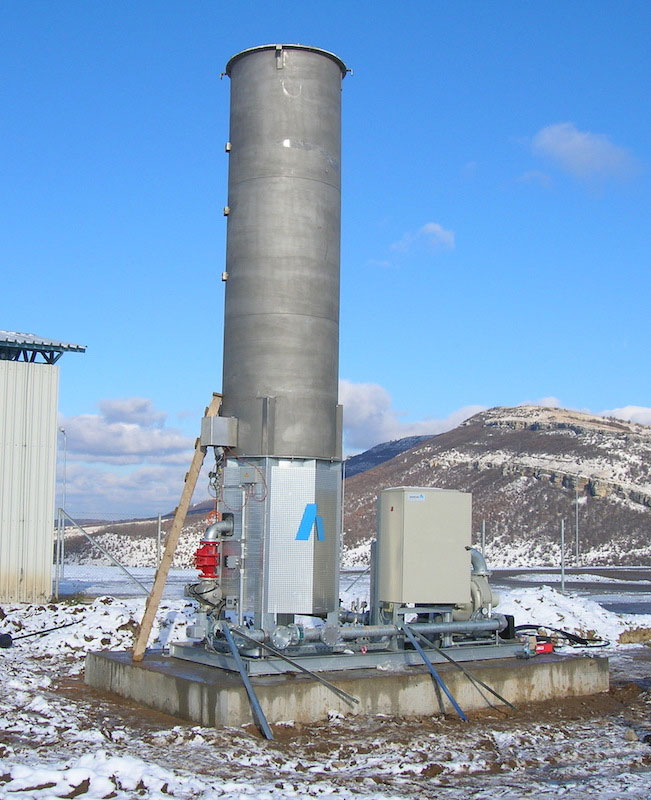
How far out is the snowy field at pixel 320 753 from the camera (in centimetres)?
887

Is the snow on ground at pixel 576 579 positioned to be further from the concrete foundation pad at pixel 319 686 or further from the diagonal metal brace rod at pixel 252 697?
the diagonal metal brace rod at pixel 252 697

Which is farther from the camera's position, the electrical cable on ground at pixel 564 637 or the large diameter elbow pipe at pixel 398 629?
the electrical cable on ground at pixel 564 637

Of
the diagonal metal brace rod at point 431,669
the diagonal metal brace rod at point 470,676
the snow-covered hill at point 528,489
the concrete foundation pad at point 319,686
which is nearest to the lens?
the concrete foundation pad at point 319,686

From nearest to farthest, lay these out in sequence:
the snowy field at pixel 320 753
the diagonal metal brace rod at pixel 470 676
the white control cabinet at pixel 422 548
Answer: the snowy field at pixel 320 753, the diagonal metal brace rod at pixel 470 676, the white control cabinet at pixel 422 548

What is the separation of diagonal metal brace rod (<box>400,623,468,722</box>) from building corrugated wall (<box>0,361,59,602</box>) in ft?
41.3

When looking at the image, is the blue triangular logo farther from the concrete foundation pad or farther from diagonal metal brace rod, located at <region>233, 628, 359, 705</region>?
the concrete foundation pad

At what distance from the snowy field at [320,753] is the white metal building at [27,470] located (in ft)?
28.1

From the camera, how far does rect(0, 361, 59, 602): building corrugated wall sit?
939 inches

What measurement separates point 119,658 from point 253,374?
479 centimetres

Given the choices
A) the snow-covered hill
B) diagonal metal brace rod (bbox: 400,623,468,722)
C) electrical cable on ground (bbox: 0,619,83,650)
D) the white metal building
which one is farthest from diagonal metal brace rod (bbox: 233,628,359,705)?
the snow-covered hill

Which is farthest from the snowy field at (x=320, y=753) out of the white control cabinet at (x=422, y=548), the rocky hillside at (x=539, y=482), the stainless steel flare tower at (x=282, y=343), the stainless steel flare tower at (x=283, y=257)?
the rocky hillside at (x=539, y=482)

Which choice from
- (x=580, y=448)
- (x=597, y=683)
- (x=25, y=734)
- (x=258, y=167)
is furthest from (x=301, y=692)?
(x=580, y=448)

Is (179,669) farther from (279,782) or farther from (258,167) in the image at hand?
(258,167)

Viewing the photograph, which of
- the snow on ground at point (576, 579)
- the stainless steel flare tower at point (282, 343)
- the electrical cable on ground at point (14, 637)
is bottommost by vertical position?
the snow on ground at point (576, 579)
